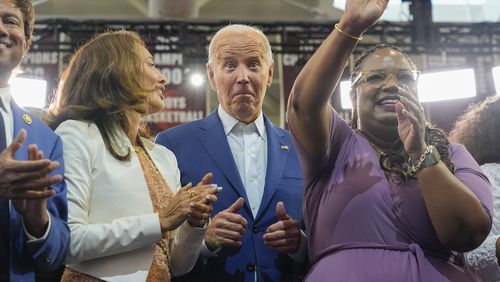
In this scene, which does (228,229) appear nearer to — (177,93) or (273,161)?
(273,161)

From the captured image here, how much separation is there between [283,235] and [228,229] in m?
0.18

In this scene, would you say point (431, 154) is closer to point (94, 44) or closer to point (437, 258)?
point (437, 258)

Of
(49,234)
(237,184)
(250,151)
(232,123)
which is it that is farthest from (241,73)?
(49,234)

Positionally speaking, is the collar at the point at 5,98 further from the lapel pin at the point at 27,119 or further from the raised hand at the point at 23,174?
the raised hand at the point at 23,174

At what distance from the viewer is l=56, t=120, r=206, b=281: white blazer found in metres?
1.66

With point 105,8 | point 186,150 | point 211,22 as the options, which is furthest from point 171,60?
point 186,150

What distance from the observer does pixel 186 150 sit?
90.7 inches

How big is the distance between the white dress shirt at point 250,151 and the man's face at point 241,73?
3 cm

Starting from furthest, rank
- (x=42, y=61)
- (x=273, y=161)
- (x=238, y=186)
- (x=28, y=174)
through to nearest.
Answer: (x=42, y=61), (x=273, y=161), (x=238, y=186), (x=28, y=174)

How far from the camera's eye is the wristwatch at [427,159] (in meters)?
1.54

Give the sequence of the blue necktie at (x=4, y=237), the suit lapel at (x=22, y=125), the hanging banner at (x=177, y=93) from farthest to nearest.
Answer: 1. the hanging banner at (x=177, y=93)
2. the suit lapel at (x=22, y=125)
3. the blue necktie at (x=4, y=237)

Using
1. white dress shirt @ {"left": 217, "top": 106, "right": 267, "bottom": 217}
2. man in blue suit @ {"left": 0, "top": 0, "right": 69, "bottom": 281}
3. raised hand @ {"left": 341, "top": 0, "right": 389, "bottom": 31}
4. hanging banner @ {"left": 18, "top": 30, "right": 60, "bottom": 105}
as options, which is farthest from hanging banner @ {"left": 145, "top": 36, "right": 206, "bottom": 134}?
A: raised hand @ {"left": 341, "top": 0, "right": 389, "bottom": 31}

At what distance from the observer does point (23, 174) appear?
134 cm

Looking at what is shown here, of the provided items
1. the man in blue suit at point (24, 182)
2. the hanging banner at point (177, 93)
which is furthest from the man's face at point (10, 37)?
the hanging banner at point (177, 93)
